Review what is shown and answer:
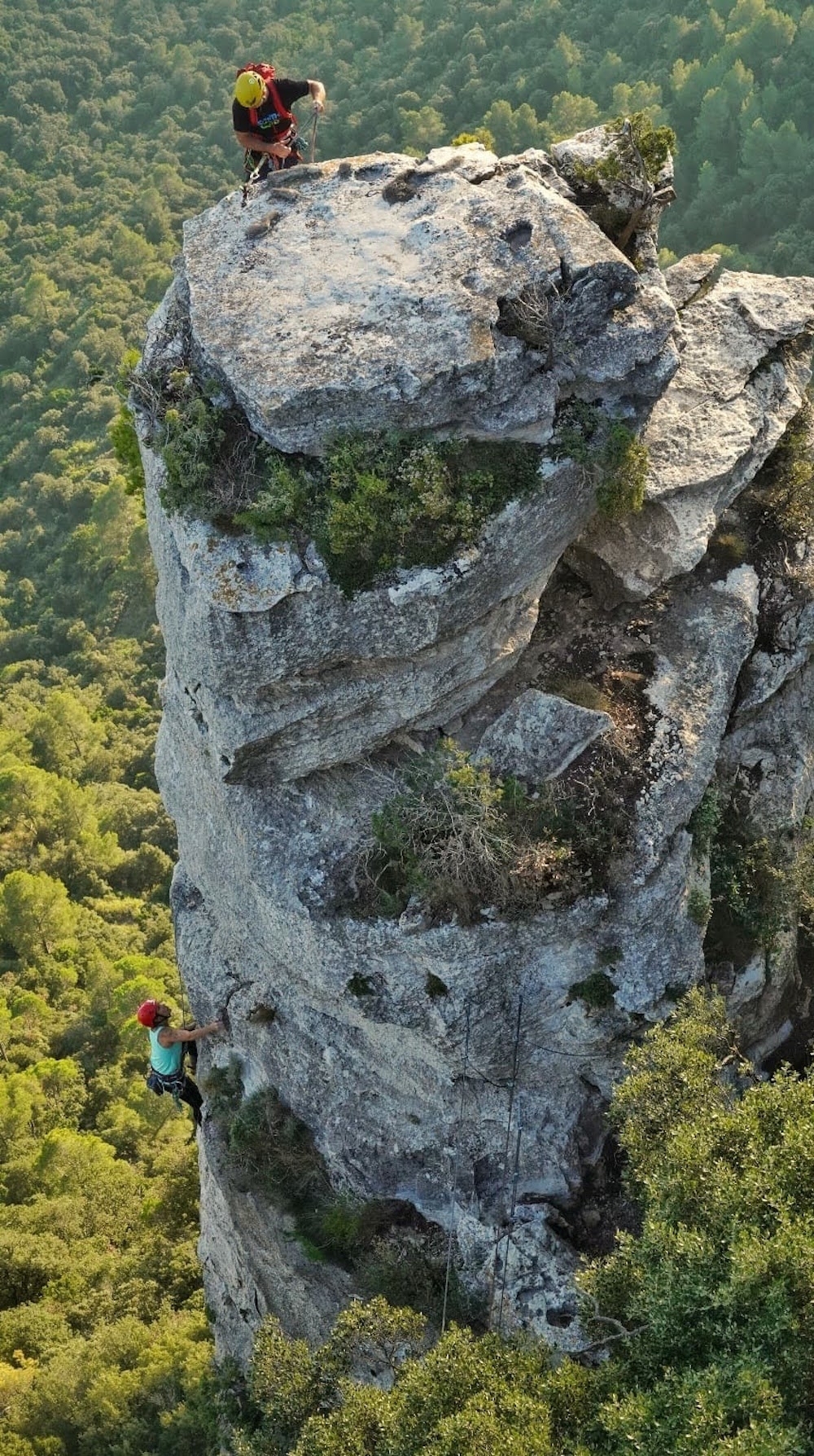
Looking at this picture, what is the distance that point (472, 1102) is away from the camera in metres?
16.2

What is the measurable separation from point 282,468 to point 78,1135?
2303 centimetres

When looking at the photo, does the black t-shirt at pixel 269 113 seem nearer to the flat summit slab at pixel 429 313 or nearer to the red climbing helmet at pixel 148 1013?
the flat summit slab at pixel 429 313

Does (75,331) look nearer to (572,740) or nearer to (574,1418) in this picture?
(572,740)

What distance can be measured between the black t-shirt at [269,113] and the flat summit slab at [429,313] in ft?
4.38

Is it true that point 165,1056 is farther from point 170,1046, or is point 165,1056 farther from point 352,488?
point 352,488

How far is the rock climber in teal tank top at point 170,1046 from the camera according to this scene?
1870 cm

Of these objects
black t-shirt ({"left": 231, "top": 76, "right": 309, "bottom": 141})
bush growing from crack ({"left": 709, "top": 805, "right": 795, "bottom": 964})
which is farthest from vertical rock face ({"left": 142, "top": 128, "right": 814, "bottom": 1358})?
black t-shirt ({"left": 231, "top": 76, "right": 309, "bottom": 141})

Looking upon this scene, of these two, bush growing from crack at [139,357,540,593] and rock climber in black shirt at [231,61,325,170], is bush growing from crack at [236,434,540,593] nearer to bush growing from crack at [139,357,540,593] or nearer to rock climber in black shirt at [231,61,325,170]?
bush growing from crack at [139,357,540,593]

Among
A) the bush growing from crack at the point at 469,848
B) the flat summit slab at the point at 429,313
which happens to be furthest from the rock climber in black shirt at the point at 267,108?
the bush growing from crack at the point at 469,848

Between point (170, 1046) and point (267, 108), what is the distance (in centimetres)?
1305

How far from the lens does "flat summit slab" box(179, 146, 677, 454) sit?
1476 cm

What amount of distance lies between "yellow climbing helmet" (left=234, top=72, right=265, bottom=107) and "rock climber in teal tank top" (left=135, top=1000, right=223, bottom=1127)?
12169 millimetres

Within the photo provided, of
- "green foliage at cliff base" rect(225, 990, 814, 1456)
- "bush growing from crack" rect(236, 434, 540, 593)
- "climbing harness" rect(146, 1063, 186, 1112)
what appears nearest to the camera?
"green foliage at cliff base" rect(225, 990, 814, 1456)

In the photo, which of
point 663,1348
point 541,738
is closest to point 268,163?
point 541,738
